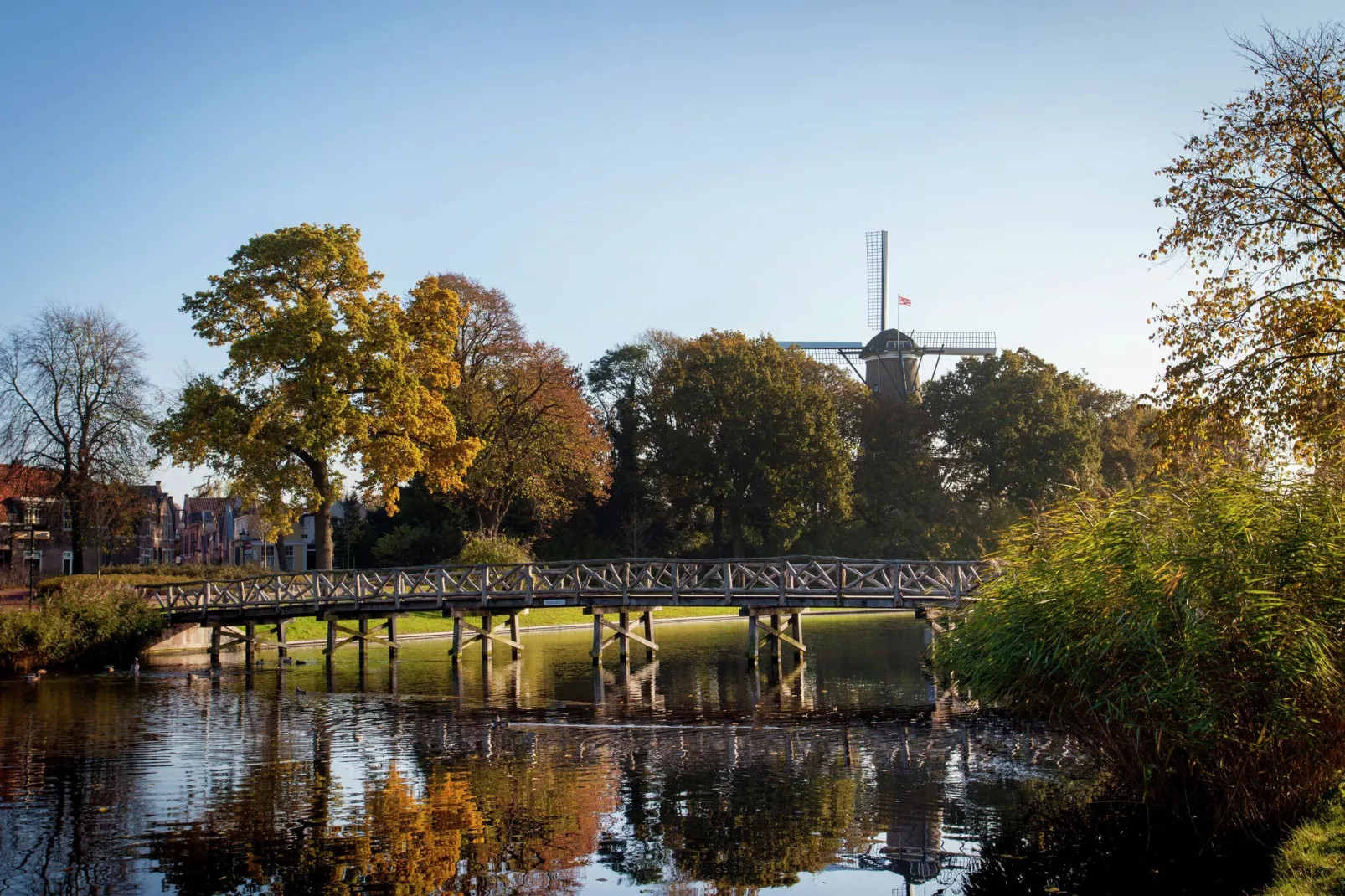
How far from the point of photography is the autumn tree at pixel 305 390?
3603 cm

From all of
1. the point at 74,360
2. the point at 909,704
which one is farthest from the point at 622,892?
the point at 74,360

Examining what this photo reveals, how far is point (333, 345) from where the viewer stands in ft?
119

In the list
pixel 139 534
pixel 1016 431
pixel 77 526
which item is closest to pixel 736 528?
pixel 1016 431

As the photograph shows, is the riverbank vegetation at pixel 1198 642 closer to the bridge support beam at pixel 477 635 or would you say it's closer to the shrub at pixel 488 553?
the bridge support beam at pixel 477 635

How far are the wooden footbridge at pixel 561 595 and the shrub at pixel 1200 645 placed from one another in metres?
16.5

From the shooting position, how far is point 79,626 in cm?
3378

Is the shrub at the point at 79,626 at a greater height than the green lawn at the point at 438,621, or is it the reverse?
the shrub at the point at 79,626

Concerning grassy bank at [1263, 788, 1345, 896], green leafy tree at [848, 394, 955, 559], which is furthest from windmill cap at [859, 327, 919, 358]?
grassy bank at [1263, 788, 1345, 896]

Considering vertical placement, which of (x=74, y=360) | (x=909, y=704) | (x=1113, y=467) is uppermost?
(x=74, y=360)

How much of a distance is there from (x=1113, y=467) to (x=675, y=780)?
56.5 m

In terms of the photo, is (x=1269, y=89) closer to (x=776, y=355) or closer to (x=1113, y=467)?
(x=776, y=355)

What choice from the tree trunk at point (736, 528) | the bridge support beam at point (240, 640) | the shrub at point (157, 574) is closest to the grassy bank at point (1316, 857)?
the bridge support beam at point (240, 640)

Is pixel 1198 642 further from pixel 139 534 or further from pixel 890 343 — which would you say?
pixel 139 534

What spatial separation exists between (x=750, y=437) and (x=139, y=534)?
4117 cm
